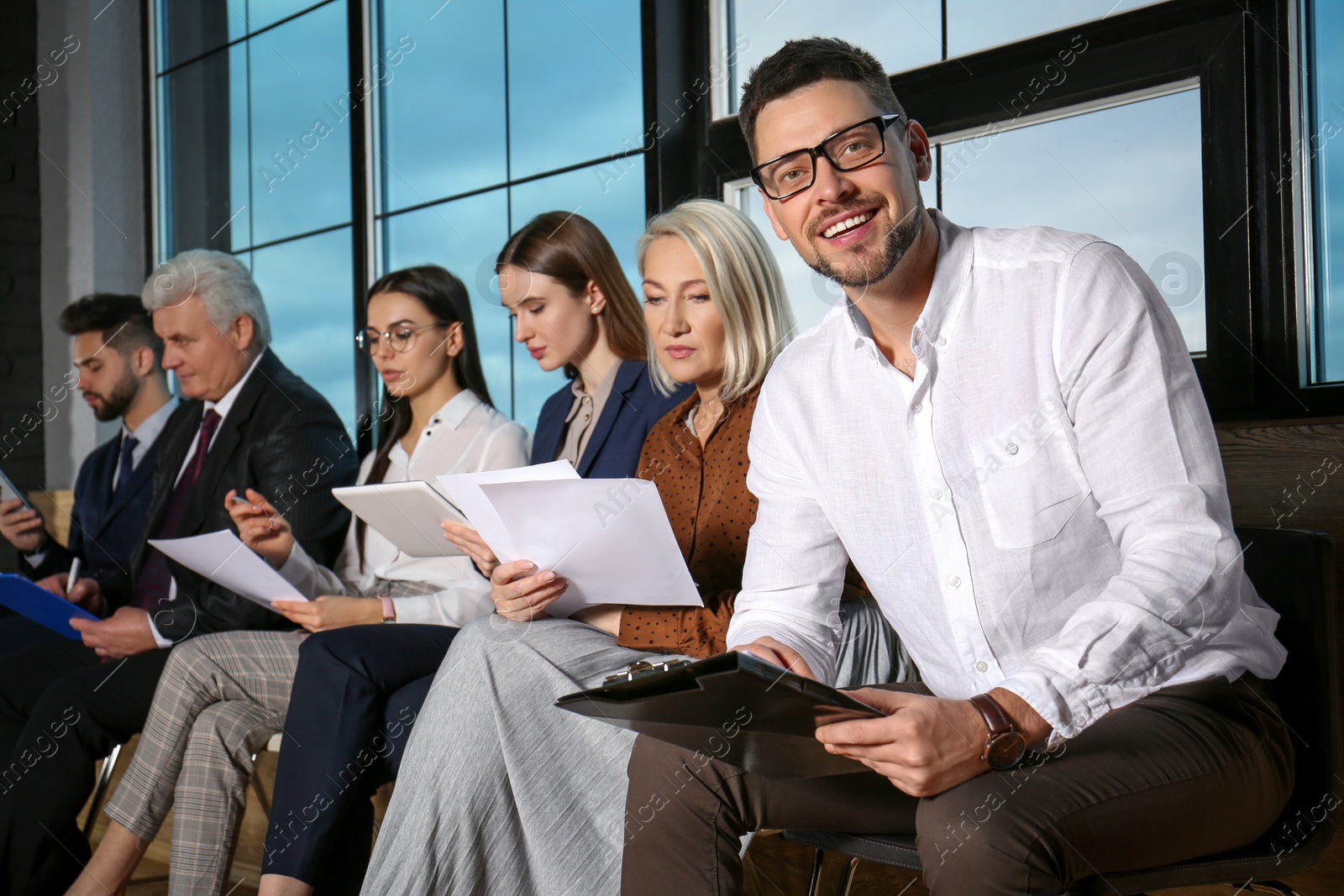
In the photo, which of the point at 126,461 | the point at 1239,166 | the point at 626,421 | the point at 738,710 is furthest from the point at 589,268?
the point at 126,461

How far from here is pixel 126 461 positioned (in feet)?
10.2

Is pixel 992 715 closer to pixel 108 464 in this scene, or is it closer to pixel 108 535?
pixel 108 535

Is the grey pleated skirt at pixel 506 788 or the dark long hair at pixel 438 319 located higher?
the dark long hair at pixel 438 319

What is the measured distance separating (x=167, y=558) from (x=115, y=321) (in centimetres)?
108

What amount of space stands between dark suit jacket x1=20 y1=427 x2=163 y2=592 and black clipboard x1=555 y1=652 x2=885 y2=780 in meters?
2.24

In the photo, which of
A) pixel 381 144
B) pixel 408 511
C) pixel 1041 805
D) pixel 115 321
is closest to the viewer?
pixel 1041 805

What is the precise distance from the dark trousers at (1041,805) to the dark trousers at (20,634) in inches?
82.4

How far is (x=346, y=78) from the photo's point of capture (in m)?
3.56

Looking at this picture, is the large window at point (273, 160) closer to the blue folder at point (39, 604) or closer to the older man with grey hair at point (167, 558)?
the older man with grey hair at point (167, 558)

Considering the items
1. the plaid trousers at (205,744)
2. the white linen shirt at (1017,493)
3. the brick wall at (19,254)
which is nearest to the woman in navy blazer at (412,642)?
the plaid trousers at (205,744)

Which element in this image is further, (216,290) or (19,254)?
(19,254)

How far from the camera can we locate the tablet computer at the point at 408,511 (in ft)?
5.71

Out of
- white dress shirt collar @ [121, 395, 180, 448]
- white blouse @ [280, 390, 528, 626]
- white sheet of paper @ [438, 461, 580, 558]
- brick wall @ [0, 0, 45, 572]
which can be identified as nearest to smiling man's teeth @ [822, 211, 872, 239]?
white sheet of paper @ [438, 461, 580, 558]

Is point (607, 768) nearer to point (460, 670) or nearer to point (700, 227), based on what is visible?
point (460, 670)
